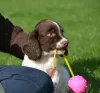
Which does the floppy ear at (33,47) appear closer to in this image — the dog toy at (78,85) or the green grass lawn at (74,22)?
the dog toy at (78,85)

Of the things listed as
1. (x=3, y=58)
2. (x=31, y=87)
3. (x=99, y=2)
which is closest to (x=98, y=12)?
(x=99, y=2)

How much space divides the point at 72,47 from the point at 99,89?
258 centimetres

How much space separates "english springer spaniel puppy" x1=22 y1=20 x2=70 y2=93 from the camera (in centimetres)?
429

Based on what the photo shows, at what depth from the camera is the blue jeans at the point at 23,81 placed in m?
3.46

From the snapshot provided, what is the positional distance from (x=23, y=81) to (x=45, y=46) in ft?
2.88

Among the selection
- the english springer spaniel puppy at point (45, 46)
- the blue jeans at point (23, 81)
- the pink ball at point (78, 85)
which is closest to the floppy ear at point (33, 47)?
the english springer spaniel puppy at point (45, 46)

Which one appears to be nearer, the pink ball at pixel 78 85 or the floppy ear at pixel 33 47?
the pink ball at pixel 78 85

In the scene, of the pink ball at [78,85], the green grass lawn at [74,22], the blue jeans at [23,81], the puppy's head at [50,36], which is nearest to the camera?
the blue jeans at [23,81]

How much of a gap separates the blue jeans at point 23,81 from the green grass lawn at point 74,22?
1.64 meters

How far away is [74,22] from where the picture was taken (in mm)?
10938

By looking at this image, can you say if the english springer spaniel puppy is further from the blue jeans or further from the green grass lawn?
the green grass lawn

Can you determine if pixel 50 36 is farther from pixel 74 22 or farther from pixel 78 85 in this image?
pixel 74 22

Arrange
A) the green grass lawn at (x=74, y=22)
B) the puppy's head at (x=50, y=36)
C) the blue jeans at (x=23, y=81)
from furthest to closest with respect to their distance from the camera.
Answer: the green grass lawn at (x=74, y=22)
the puppy's head at (x=50, y=36)
the blue jeans at (x=23, y=81)

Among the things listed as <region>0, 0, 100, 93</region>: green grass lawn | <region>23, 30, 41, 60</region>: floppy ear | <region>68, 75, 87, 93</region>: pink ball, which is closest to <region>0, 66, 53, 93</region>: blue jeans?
<region>68, 75, 87, 93</region>: pink ball
